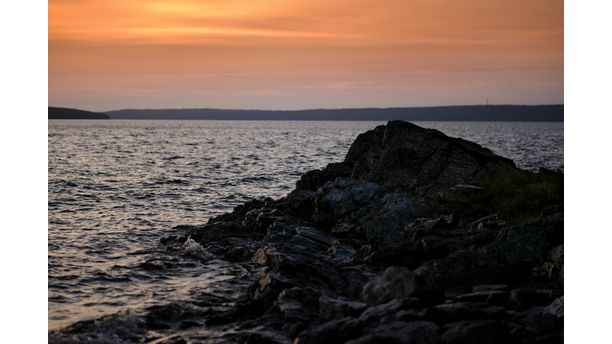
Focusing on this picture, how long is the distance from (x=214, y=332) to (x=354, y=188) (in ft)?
46.0

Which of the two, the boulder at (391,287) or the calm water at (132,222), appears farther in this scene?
the calm water at (132,222)

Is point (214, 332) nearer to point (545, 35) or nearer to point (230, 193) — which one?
point (545, 35)

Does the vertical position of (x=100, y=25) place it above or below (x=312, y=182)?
above

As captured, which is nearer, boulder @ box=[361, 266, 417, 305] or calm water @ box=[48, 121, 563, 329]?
boulder @ box=[361, 266, 417, 305]

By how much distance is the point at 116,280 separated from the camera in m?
20.5

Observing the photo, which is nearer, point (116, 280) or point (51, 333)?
point (51, 333)

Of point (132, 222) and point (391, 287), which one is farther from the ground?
point (391, 287)

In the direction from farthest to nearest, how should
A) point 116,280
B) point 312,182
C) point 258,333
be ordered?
1. point 312,182
2. point 116,280
3. point 258,333

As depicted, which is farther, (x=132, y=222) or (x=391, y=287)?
(x=132, y=222)

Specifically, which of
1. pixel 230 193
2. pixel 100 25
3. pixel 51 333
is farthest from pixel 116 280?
pixel 230 193
